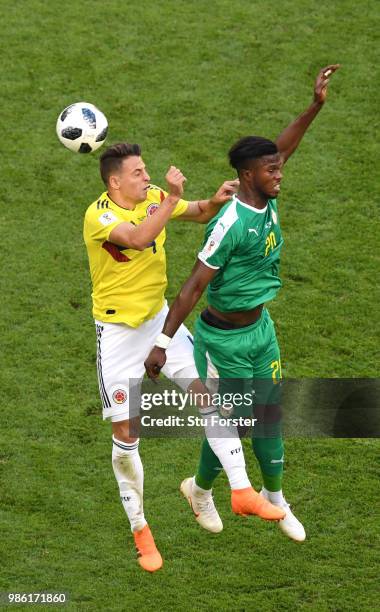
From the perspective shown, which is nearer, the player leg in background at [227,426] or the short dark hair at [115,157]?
the player leg in background at [227,426]

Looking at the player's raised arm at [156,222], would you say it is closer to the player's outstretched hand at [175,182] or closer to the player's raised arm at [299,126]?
the player's outstretched hand at [175,182]

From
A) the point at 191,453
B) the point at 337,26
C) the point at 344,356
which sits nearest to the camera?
the point at 191,453

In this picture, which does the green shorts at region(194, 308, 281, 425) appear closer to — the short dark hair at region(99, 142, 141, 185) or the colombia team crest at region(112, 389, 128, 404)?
the colombia team crest at region(112, 389, 128, 404)

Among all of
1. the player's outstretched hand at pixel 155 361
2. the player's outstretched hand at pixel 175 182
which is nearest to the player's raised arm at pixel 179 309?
the player's outstretched hand at pixel 155 361

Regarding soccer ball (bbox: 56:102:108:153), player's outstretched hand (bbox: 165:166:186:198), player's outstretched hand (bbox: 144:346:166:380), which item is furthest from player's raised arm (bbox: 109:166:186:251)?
soccer ball (bbox: 56:102:108:153)

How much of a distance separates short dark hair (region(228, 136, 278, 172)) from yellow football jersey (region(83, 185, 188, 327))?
0.73m

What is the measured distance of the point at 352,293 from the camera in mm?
12633

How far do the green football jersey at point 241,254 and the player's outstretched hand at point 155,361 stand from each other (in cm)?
53

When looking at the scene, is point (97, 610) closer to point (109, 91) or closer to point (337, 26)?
point (109, 91)

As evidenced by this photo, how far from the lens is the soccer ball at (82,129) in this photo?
9828mm

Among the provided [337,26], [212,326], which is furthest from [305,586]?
[337,26]

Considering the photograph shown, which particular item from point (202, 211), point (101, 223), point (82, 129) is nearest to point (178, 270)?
point (82, 129)

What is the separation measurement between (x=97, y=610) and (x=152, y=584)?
1.58 ft

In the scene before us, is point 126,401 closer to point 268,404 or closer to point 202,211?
point 268,404
